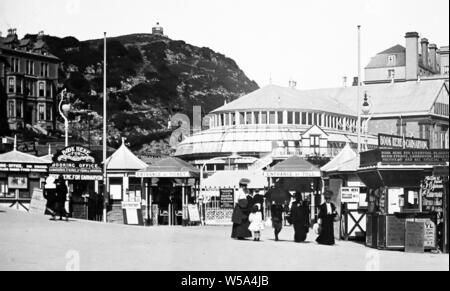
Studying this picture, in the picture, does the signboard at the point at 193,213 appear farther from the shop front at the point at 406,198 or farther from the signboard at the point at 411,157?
the signboard at the point at 411,157

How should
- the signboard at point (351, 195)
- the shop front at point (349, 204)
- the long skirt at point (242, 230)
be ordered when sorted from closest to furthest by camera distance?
the long skirt at point (242, 230), the signboard at point (351, 195), the shop front at point (349, 204)

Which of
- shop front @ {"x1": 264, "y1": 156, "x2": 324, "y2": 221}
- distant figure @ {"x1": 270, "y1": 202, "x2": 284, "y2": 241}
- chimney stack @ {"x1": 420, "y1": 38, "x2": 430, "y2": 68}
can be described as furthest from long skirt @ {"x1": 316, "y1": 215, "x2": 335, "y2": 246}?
chimney stack @ {"x1": 420, "y1": 38, "x2": 430, "y2": 68}

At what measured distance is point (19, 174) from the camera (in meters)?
42.0

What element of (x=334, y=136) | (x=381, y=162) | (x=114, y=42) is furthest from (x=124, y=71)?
(x=381, y=162)

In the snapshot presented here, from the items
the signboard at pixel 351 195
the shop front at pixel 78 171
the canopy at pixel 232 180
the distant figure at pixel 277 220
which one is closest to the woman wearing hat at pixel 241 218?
the distant figure at pixel 277 220

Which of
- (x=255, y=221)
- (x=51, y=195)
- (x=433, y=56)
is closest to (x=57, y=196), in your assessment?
(x=51, y=195)

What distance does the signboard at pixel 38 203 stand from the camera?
35.1 m

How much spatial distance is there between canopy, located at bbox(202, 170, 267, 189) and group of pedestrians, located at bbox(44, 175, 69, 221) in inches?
505

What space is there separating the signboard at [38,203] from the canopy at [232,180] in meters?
9.84

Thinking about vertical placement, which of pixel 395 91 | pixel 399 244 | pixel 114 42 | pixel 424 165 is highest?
pixel 114 42

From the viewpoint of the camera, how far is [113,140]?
12769 centimetres

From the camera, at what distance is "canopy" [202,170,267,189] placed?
42.9 m
